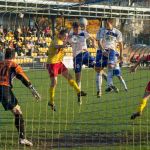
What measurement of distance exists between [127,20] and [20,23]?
87.9 inches

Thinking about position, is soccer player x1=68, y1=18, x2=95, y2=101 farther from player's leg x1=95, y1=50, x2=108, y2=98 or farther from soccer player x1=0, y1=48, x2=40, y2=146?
soccer player x1=0, y1=48, x2=40, y2=146

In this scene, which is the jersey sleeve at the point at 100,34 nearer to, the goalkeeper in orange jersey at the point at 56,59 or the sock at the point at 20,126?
the goalkeeper in orange jersey at the point at 56,59

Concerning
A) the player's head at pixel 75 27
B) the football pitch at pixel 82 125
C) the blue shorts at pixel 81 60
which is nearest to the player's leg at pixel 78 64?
the blue shorts at pixel 81 60

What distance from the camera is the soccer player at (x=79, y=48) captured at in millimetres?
13328

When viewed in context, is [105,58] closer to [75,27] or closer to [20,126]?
[75,27]

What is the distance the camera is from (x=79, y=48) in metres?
13.7

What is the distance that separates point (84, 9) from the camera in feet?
36.8

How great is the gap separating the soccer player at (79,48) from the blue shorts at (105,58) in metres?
0.21

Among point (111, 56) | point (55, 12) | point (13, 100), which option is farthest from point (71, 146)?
point (111, 56)

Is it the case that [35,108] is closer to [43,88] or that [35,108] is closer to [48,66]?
[48,66]

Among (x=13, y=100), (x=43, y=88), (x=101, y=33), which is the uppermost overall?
(x=101, y=33)

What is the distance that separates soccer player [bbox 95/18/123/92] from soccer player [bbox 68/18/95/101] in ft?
1.07

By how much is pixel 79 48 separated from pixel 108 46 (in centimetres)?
114

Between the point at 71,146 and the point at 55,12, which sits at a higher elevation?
the point at 55,12
